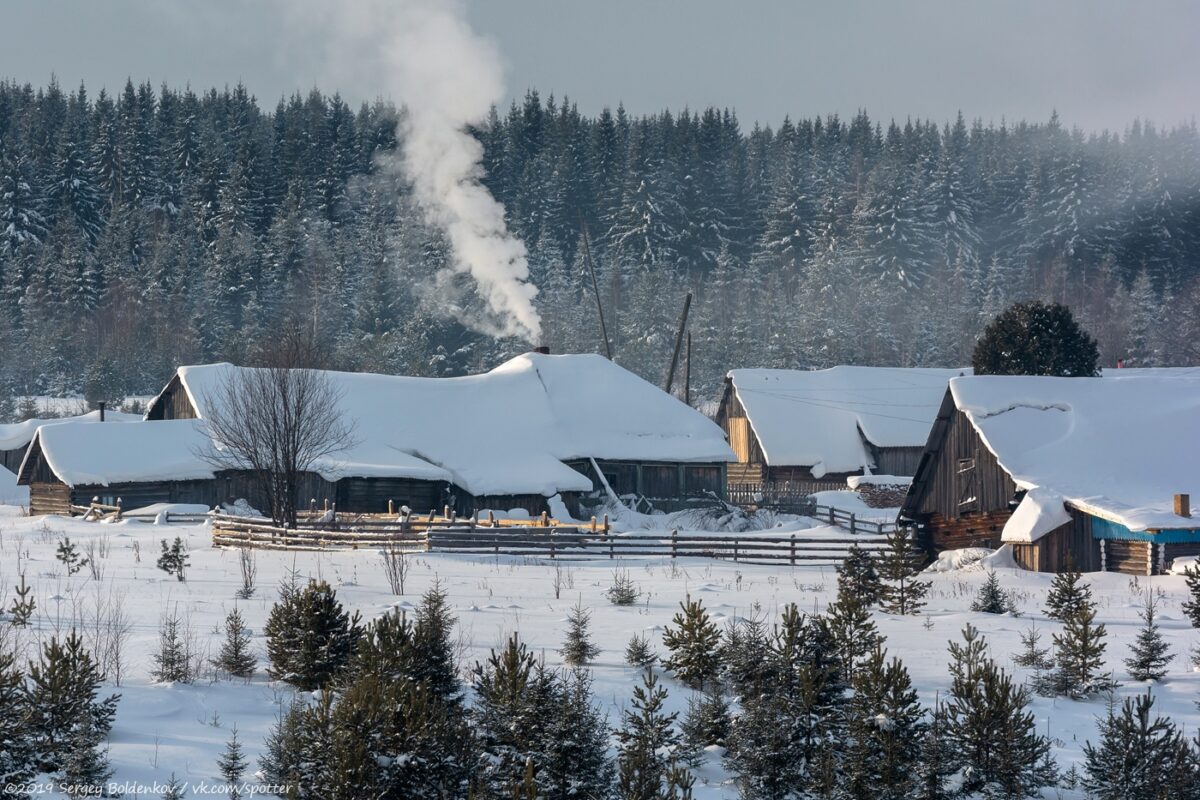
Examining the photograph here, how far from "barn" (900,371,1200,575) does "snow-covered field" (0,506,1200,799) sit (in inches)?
54.6

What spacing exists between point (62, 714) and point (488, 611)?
10.1m

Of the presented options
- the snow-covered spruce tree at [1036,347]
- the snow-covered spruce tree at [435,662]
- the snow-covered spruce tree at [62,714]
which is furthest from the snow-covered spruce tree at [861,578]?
the snow-covered spruce tree at [1036,347]

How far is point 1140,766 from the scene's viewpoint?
36.3ft

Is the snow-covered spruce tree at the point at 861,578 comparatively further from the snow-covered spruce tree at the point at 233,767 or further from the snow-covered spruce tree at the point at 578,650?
the snow-covered spruce tree at the point at 233,767

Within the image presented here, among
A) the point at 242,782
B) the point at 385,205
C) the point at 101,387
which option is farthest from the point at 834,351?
the point at 242,782

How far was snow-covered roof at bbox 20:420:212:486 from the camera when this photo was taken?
150 feet

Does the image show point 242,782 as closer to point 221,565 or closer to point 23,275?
point 221,565

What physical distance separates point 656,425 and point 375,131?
7479 cm

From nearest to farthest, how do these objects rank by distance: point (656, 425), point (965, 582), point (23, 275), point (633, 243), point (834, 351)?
point (965, 582), point (656, 425), point (834, 351), point (23, 275), point (633, 243)

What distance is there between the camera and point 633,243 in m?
110

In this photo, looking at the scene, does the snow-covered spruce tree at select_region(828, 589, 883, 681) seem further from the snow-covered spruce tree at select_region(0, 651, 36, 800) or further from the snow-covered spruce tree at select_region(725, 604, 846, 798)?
the snow-covered spruce tree at select_region(0, 651, 36, 800)

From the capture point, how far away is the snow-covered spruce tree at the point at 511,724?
1058cm

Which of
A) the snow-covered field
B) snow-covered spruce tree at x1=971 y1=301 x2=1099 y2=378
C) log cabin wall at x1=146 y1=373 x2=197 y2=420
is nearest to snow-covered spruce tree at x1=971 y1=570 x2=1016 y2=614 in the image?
the snow-covered field

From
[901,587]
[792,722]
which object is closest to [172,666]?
[792,722]
